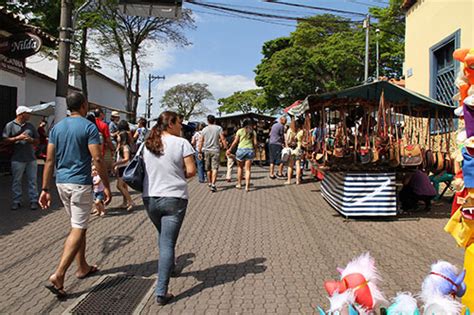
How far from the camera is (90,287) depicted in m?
3.87

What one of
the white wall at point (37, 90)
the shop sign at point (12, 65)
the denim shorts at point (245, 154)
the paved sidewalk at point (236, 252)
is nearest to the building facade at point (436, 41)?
the paved sidewalk at point (236, 252)

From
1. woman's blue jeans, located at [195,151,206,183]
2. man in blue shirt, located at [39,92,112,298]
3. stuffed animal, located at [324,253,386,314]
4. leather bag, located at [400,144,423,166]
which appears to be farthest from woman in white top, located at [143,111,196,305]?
woman's blue jeans, located at [195,151,206,183]

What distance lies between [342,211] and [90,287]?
4331mm

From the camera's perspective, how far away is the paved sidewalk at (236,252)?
365cm

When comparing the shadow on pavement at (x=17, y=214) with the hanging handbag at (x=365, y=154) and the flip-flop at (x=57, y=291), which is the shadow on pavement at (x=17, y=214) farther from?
the hanging handbag at (x=365, y=154)

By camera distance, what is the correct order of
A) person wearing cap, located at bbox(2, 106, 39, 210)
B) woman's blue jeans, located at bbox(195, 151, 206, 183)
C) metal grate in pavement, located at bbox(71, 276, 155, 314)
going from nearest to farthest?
metal grate in pavement, located at bbox(71, 276, 155, 314), person wearing cap, located at bbox(2, 106, 39, 210), woman's blue jeans, located at bbox(195, 151, 206, 183)

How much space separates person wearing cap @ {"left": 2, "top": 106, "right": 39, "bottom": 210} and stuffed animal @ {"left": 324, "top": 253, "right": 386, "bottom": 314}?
624 centimetres

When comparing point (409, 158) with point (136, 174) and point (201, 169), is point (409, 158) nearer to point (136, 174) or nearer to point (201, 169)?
point (136, 174)

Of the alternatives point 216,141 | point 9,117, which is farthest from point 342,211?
point 9,117

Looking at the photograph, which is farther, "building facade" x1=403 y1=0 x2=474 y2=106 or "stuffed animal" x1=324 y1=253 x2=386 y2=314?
"building facade" x1=403 y1=0 x2=474 y2=106

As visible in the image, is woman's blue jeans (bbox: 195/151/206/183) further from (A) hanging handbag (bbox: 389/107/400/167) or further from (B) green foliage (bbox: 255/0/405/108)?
(B) green foliage (bbox: 255/0/405/108)

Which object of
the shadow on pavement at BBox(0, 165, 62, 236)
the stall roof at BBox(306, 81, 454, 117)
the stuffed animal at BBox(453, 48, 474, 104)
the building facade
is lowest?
the shadow on pavement at BBox(0, 165, 62, 236)

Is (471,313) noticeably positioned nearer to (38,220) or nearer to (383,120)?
(383,120)

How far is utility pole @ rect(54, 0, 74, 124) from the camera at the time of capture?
10.2m
